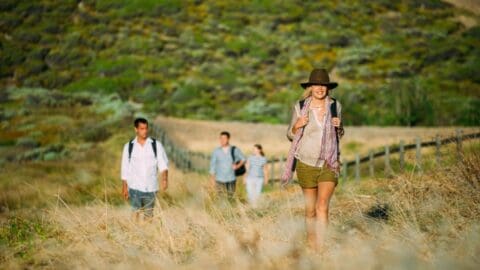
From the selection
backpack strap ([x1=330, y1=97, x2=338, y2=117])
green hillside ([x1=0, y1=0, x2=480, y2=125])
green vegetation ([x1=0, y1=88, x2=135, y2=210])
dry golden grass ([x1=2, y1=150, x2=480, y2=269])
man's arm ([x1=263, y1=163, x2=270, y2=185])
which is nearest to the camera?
dry golden grass ([x1=2, y1=150, x2=480, y2=269])

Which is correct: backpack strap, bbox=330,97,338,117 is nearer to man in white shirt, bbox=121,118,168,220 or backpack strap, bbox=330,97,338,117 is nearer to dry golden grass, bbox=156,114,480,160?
man in white shirt, bbox=121,118,168,220

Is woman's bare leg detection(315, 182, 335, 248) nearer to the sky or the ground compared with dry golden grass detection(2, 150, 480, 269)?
nearer to the sky

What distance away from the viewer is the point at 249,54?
53.8 metres

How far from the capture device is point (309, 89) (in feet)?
21.2

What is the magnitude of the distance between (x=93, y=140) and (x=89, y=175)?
1256cm

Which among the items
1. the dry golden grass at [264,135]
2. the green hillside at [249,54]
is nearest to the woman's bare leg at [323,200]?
the dry golden grass at [264,135]

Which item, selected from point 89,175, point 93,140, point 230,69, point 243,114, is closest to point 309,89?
point 89,175

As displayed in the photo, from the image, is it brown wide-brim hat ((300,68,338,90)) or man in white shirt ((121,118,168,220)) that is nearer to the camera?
brown wide-brim hat ((300,68,338,90))

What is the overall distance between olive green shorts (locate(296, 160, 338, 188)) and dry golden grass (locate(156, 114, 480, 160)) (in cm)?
1867

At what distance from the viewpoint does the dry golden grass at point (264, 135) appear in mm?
27641

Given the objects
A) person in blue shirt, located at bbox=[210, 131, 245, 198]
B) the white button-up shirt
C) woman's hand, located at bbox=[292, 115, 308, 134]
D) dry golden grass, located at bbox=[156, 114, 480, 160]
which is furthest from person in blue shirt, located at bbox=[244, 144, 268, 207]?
dry golden grass, located at bbox=[156, 114, 480, 160]

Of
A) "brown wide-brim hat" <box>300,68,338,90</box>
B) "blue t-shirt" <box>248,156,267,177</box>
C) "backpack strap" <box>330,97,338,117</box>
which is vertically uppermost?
"brown wide-brim hat" <box>300,68,338,90</box>

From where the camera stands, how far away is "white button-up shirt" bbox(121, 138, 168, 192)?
8367 mm

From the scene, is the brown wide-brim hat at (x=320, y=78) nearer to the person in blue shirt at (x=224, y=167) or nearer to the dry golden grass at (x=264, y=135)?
the person in blue shirt at (x=224, y=167)
